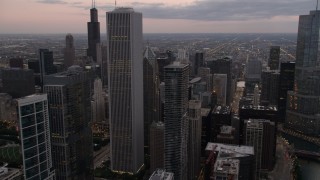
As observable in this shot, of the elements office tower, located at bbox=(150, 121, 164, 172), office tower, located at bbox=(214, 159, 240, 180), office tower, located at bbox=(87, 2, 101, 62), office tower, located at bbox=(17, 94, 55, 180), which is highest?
office tower, located at bbox=(87, 2, 101, 62)

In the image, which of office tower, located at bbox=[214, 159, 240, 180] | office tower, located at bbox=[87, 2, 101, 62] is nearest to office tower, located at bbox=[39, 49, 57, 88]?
office tower, located at bbox=[87, 2, 101, 62]

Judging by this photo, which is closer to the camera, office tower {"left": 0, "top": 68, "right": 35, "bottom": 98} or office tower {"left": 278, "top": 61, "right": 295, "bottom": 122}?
office tower {"left": 278, "top": 61, "right": 295, "bottom": 122}

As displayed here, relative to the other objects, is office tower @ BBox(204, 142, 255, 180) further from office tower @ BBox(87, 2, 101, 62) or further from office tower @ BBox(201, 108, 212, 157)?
office tower @ BBox(87, 2, 101, 62)

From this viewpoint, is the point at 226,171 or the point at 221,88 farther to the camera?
the point at 221,88

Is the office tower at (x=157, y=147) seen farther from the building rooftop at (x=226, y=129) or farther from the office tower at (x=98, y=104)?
the office tower at (x=98, y=104)

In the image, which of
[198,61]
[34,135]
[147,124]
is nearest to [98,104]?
[147,124]

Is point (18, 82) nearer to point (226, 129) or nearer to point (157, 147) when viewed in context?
point (157, 147)

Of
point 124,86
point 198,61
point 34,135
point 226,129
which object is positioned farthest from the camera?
point 198,61
